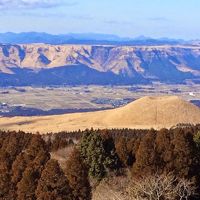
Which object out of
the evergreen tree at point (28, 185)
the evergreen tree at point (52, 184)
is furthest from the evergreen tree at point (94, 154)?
the evergreen tree at point (52, 184)

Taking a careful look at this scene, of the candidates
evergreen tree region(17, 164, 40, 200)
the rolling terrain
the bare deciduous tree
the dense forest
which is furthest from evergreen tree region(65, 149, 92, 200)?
the rolling terrain

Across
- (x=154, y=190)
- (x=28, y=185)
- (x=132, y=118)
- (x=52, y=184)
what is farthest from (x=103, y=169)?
(x=132, y=118)

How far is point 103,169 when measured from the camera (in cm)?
3459

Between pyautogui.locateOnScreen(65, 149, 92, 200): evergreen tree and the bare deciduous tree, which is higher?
the bare deciduous tree

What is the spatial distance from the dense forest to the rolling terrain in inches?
1586

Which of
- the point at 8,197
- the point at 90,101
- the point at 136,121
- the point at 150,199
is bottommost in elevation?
the point at 90,101

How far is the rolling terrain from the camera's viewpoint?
266 feet

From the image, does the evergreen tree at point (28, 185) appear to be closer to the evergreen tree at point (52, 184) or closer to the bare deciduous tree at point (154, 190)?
A: the evergreen tree at point (52, 184)

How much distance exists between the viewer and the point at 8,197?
1149 inches

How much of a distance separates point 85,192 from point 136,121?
53583mm

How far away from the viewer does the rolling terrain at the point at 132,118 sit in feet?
266

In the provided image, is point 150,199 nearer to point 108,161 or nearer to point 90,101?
point 108,161

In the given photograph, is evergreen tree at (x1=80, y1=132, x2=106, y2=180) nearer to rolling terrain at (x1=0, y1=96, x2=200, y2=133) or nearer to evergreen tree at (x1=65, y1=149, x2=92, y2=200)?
evergreen tree at (x1=65, y1=149, x2=92, y2=200)

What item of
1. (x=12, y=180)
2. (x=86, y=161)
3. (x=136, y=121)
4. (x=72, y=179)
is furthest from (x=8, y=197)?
(x=136, y=121)
